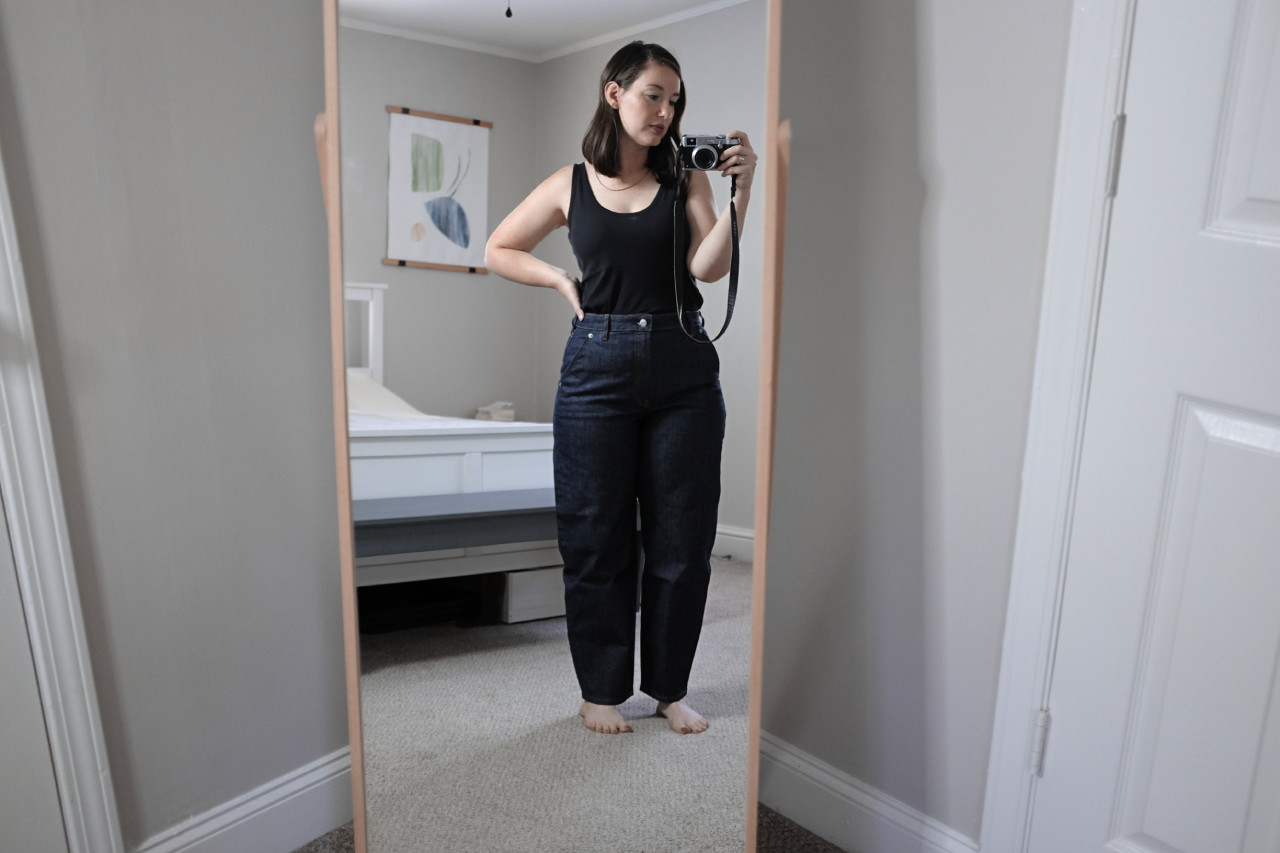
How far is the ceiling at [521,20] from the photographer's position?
1189mm

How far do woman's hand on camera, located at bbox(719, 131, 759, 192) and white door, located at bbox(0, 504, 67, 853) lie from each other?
3.62ft

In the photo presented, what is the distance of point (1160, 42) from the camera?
1021 mm

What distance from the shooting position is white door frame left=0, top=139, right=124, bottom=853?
3.61 ft

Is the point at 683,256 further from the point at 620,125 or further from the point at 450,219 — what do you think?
the point at 450,219

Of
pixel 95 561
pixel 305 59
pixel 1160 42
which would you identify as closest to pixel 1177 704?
pixel 1160 42

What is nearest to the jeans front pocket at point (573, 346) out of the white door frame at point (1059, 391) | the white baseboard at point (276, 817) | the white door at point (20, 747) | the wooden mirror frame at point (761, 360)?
the wooden mirror frame at point (761, 360)

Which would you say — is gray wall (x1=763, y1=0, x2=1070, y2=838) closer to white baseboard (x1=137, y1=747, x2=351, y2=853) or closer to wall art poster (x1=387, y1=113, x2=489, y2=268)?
wall art poster (x1=387, y1=113, x2=489, y2=268)

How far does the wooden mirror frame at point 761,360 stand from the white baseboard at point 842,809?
23cm

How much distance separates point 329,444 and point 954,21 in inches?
48.4

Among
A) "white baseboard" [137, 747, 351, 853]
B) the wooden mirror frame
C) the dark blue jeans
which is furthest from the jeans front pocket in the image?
"white baseboard" [137, 747, 351, 853]

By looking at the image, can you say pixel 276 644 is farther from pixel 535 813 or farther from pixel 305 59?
pixel 305 59

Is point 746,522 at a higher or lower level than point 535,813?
higher

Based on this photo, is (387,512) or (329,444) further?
(329,444)

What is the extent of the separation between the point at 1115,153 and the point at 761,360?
527 millimetres
